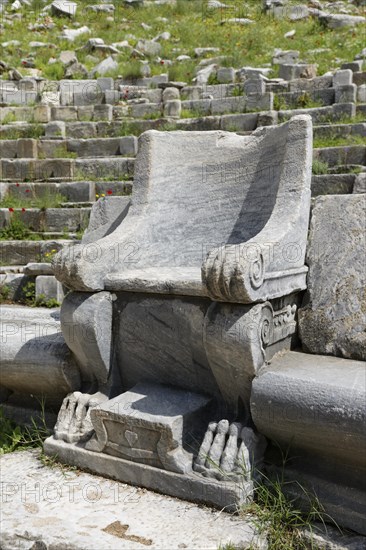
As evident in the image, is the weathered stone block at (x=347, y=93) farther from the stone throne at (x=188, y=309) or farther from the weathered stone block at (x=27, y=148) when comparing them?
the stone throne at (x=188, y=309)

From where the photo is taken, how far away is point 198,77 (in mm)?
12578

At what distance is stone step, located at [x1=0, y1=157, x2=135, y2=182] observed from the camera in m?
8.94

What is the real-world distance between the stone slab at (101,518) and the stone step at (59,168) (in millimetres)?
6903

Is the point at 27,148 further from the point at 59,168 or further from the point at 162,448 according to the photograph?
the point at 162,448

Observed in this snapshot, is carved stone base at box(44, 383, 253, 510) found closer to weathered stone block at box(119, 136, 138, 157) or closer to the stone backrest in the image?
the stone backrest

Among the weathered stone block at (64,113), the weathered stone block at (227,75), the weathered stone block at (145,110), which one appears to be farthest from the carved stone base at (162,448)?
the weathered stone block at (227,75)

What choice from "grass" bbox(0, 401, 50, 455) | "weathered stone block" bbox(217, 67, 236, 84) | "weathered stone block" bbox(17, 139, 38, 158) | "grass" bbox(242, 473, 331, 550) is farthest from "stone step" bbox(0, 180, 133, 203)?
"grass" bbox(242, 473, 331, 550)

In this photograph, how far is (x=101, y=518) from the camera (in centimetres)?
220

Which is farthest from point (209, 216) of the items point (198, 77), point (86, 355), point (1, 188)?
point (198, 77)

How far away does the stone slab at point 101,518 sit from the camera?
203 centimetres

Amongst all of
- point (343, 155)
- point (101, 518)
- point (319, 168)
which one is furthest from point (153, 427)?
point (343, 155)

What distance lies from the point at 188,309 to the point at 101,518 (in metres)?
0.97

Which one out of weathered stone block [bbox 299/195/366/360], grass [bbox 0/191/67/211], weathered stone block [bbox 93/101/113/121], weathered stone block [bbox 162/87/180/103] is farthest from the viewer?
weathered stone block [bbox 162/87/180/103]

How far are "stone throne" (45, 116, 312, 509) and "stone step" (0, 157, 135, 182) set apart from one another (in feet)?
18.3
